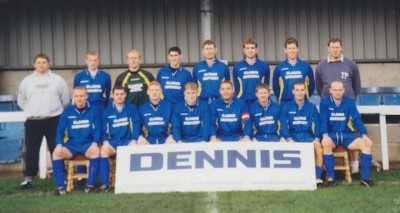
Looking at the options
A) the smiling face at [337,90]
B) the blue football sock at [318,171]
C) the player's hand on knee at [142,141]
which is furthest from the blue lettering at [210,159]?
the smiling face at [337,90]

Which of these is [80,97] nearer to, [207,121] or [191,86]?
[191,86]

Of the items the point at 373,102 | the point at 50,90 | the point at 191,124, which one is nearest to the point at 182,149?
the point at 191,124

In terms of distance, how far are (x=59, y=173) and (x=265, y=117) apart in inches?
101

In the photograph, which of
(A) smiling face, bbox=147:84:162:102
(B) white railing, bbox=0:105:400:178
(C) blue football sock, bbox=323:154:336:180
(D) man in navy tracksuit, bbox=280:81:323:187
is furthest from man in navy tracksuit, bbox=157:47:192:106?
(C) blue football sock, bbox=323:154:336:180

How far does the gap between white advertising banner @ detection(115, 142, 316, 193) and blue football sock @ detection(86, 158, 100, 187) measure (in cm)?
32

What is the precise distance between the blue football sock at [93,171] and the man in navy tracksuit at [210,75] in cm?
171

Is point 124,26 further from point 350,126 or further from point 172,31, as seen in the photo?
point 350,126

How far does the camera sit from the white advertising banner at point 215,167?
23.1 ft

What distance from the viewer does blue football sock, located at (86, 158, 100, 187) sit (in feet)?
24.1

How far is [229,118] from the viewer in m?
7.91

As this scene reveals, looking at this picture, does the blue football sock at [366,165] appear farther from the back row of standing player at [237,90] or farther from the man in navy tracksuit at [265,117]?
the man in navy tracksuit at [265,117]

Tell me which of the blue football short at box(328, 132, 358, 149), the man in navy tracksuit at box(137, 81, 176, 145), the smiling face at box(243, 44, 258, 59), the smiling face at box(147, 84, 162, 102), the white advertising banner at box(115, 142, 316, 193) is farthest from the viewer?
the smiling face at box(243, 44, 258, 59)

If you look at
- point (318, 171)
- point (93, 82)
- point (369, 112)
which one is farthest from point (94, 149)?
point (369, 112)

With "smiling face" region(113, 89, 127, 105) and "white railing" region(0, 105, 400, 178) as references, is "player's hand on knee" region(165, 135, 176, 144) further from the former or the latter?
"white railing" region(0, 105, 400, 178)
